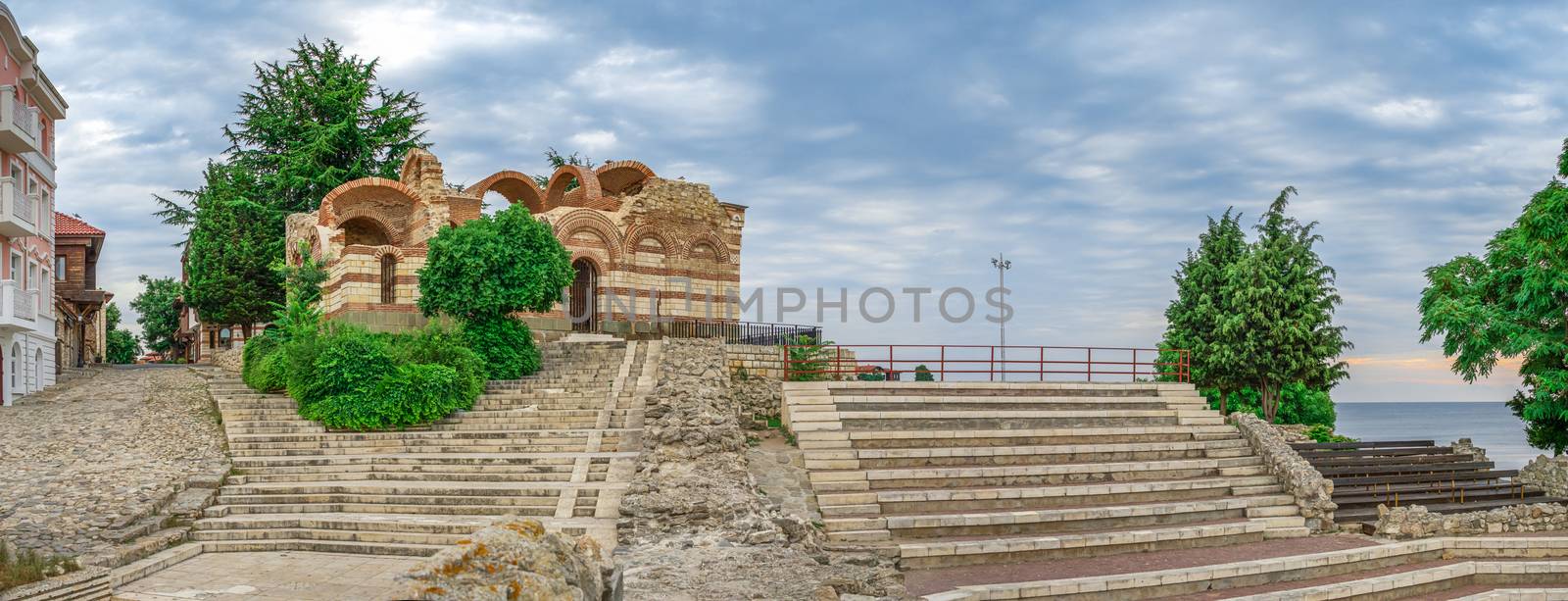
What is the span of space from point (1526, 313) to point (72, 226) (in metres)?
44.5

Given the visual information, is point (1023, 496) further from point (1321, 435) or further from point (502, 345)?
point (1321, 435)

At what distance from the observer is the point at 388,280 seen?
30.0 m

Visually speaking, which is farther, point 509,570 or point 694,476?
point 694,476

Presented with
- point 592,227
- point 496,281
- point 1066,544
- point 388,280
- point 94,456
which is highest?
point 592,227

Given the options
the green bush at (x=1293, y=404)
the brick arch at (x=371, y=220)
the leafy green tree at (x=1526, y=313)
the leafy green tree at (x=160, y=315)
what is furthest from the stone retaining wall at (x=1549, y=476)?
the leafy green tree at (x=160, y=315)

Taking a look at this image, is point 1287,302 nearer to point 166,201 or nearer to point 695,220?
point 695,220

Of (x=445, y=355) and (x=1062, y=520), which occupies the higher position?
(x=445, y=355)

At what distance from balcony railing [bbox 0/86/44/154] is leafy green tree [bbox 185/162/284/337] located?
9777mm

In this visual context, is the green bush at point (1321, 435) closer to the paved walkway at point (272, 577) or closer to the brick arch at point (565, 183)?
the brick arch at point (565, 183)

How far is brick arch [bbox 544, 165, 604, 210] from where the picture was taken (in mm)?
30766

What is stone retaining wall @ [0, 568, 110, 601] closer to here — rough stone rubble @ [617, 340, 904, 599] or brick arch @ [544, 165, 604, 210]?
rough stone rubble @ [617, 340, 904, 599]

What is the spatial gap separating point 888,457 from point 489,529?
37.8ft

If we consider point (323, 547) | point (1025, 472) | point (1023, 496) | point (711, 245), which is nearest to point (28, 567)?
point (323, 547)

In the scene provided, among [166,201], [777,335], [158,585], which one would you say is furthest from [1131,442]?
[166,201]
